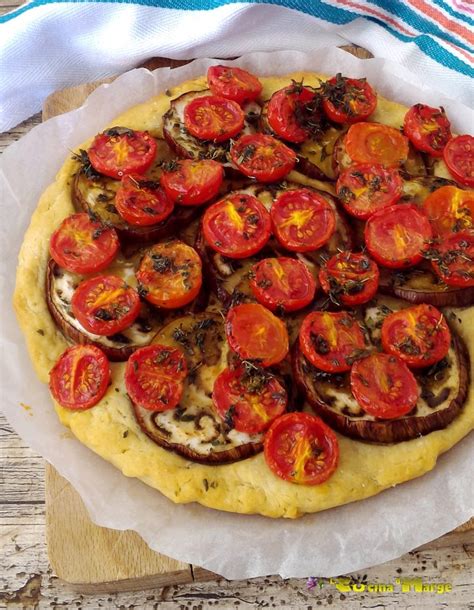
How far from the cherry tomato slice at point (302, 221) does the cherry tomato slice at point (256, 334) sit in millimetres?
532

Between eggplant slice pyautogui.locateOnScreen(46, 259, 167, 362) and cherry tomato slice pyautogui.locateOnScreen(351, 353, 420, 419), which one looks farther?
eggplant slice pyautogui.locateOnScreen(46, 259, 167, 362)

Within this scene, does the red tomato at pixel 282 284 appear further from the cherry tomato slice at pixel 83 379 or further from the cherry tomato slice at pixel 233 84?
the cherry tomato slice at pixel 233 84

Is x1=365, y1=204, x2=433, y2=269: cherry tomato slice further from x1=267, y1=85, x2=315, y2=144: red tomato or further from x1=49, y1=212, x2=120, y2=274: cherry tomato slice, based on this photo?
x1=49, y1=212, x2=120, y2=274: cherry tomato slice

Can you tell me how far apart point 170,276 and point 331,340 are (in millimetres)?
1023

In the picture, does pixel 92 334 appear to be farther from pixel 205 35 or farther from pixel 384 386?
pixel 205 35

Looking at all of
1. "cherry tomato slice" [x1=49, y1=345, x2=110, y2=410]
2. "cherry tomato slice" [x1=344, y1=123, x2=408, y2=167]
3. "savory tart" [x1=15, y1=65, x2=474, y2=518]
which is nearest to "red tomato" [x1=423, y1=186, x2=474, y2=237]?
"savory tart" [x1=15, y1=65, x2=474, y2=518]

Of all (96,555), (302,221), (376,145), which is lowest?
(96,555)

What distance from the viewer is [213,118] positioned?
489cm

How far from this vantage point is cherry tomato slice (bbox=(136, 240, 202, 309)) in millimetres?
4215

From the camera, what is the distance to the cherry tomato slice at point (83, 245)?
4.34 meters

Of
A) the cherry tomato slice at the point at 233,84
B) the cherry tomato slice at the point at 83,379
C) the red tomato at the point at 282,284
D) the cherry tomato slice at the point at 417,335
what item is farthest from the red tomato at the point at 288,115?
the cherry tomato slice at the point at 83,379

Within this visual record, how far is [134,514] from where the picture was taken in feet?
13.1

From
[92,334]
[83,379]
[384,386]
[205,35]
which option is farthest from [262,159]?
[83,379]

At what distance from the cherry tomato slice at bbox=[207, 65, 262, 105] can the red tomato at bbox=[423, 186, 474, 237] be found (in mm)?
1481
